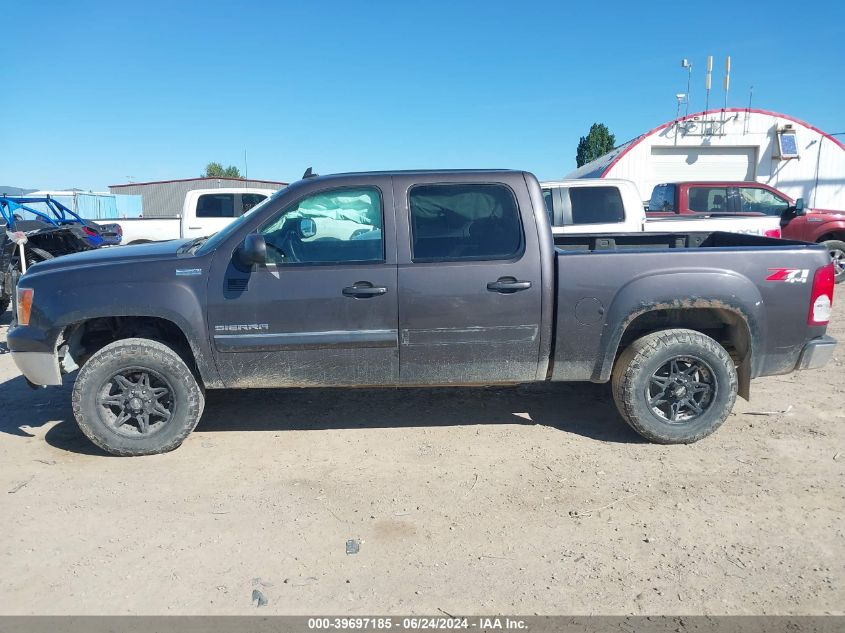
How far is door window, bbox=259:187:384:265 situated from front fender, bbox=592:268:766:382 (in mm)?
1688

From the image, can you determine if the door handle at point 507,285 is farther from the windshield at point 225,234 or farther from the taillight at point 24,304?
the taillight at point 24,304

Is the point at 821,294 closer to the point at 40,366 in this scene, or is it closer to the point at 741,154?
the point at 40,366

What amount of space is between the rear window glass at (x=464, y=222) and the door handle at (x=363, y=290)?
0.38 metres

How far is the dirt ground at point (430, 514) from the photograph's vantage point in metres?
2.82

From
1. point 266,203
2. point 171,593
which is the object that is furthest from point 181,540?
point 266,203

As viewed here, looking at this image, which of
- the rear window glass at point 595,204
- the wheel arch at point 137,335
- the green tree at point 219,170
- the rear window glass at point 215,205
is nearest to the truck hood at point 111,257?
the wheel arch at point 137,335

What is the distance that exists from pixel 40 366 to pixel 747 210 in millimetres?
12215

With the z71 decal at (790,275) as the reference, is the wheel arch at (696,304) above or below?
below

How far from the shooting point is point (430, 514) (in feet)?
11.5

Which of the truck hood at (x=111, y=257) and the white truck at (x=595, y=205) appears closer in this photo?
the truck hood at (x=111, y=257)

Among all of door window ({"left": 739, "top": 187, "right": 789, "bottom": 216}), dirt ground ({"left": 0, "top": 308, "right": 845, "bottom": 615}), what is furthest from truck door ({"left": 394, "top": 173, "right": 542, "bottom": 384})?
door window ({"left": 739, "top": 187, "right": 789, "bottom": 216})

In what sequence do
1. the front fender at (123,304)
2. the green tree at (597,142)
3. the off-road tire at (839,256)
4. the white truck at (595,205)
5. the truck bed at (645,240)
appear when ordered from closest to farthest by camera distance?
the front fender at (123,304)
the truck bed at (645,240)
the white truck at (595,205)
the off-road tire at (839,256)
the green tree at (597,142)

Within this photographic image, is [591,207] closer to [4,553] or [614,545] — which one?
[614,545]

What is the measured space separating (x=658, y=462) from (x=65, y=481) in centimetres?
389
